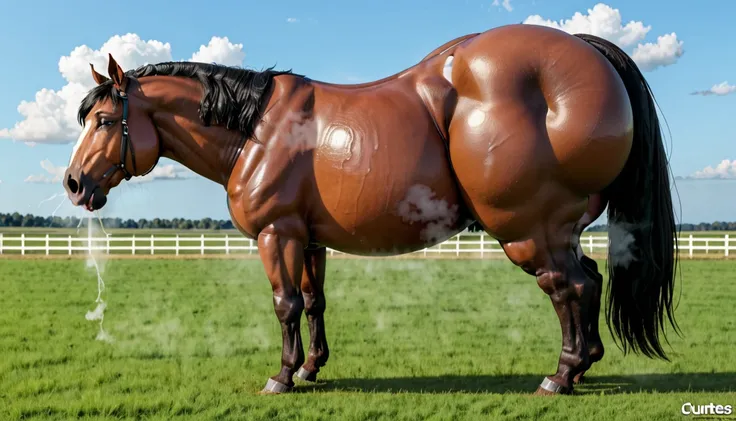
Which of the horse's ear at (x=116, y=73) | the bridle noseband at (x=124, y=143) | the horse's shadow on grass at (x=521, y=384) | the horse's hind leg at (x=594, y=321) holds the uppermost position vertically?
the horse's ear at (x=116, y=73)

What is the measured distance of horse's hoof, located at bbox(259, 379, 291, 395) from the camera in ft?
14.0

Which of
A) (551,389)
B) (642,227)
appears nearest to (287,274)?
(551,389)

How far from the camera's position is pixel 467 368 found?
5.17 metres

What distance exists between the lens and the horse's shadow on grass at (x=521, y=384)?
4512 millimetres

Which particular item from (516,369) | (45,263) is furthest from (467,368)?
(45,263)

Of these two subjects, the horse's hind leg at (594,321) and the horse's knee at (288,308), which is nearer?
the horse's knee at (288,308)

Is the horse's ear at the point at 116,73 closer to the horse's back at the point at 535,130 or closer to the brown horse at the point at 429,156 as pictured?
the brown horse at the point at 429,156

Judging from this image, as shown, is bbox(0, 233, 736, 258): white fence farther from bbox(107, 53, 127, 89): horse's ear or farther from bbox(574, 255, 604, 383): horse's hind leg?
bbox(107, 53, 127, 89): horse's ear

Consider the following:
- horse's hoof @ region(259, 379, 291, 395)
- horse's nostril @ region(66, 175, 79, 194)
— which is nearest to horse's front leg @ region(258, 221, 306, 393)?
horse's hoof @ region(259, 379, 291, 395)

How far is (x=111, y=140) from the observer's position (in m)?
4.37

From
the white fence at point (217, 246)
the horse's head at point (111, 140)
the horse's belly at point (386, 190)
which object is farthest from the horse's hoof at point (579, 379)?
the white fence at point (217, 246)

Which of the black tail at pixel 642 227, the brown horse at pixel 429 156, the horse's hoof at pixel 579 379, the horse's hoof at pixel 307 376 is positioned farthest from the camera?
the horse's hoof at pixel 307 376

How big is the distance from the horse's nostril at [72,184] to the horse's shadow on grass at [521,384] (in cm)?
218

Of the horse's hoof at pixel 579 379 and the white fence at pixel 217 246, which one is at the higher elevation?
the white fence at pixel 217 246
